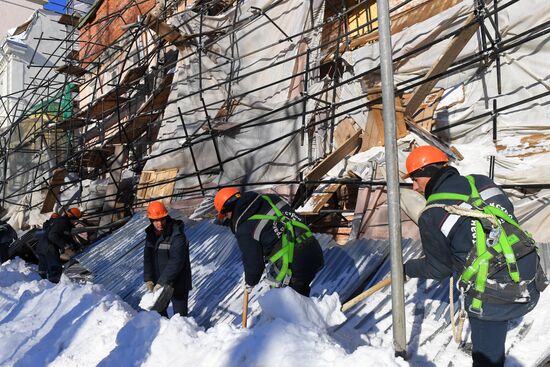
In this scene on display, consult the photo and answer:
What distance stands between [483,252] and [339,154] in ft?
12.2

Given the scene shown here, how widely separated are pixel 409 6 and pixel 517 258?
5816 mm

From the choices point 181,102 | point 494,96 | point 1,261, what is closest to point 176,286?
point 494,96

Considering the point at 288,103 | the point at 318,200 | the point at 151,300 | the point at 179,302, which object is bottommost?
the point at 179,302

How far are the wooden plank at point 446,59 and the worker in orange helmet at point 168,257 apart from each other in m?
3.06

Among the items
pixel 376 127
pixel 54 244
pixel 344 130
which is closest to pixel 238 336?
pixel 376 127

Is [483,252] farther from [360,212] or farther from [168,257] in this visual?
[168,257]

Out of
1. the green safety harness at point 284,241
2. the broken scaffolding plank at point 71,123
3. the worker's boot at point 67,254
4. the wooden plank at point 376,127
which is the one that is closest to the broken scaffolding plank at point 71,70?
the broken scaffolding plank at point 71,123

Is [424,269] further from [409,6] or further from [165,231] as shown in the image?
[409,6]

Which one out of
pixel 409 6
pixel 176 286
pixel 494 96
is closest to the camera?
pixel 176 286

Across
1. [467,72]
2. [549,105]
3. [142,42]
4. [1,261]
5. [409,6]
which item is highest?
[142,42]

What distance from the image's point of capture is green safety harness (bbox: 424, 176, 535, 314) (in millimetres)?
2773

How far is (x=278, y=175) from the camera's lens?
8.08 meters

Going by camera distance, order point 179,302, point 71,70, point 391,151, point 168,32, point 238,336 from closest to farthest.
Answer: point 391,151 < point 238,336 < point 179,302 < point 168,32 < point 71,70

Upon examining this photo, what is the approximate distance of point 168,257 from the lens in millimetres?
5527
